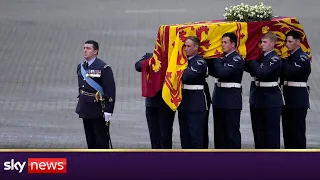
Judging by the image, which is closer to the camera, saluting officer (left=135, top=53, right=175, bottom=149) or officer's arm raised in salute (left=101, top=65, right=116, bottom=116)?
officer's arm raised in salute (left=101, top=65, right=116, bottom=116)

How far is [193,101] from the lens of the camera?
1234 cm

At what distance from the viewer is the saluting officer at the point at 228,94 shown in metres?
12.2

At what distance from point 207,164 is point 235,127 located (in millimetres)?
2050

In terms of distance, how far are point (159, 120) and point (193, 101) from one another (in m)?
0.56

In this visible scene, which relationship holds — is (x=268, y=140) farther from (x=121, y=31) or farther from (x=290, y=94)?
(x=121, y=31)

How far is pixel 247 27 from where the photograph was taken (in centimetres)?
1233

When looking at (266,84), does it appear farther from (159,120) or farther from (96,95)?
(96,95)

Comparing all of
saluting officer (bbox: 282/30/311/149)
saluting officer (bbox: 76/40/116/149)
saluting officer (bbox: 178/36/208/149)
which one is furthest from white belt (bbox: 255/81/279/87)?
saluting officer (bbox: 76/40/116/149)

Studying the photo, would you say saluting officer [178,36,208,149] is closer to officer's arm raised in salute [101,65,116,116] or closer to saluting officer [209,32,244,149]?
saluting officer [209,32,244,149]

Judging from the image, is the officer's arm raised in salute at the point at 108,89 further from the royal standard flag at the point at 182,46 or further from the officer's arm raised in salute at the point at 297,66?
the officer's arm raised in salute at the point at 297,66

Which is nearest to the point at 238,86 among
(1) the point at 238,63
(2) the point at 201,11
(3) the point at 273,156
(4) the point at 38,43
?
(1) the point at 238,63

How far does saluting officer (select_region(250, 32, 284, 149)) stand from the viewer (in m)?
12.2

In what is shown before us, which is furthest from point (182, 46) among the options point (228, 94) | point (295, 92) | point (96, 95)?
point (295, 92)

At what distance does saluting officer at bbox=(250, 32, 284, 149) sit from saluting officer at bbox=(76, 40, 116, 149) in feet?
5.24
